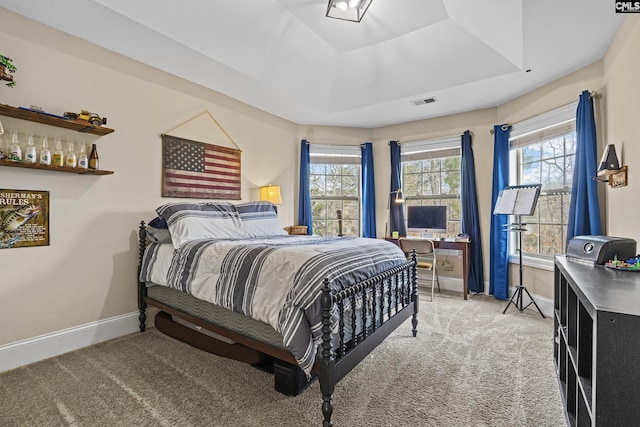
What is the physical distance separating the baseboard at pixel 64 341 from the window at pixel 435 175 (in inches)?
154

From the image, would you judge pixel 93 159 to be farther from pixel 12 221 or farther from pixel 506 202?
pixel 506 202

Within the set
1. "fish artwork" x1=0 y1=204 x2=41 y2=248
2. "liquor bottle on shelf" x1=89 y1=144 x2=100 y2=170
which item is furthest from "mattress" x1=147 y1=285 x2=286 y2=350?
"liquor bottle on shelf" x1=89 y1=144 x2=100 y2=170

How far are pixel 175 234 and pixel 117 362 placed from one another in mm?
1013

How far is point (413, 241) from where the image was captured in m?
3.84

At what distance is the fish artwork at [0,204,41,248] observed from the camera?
2.17 metres

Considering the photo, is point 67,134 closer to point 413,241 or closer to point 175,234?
point 175,234

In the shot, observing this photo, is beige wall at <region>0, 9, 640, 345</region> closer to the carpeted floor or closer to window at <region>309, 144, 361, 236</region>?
the carpeted floor

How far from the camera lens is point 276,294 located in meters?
1.78

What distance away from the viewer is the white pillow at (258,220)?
3.20m

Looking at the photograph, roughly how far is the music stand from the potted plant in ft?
14.4

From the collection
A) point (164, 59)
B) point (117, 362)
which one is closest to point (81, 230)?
point (117, 362)

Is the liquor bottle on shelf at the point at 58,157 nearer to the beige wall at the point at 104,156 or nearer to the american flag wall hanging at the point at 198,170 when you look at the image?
the beige wall at the point at 104,156

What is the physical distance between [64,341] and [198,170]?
1.91m

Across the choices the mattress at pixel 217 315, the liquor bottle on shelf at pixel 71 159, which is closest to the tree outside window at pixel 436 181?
the mattress at pixel 217 315
